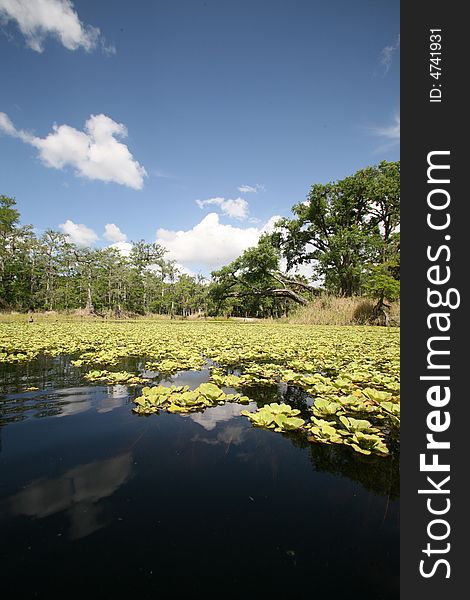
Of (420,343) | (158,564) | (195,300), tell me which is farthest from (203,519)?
(195,300)

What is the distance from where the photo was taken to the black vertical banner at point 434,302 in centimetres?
106

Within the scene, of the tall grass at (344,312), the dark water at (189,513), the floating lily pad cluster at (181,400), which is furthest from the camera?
the tall grass at (344,312)

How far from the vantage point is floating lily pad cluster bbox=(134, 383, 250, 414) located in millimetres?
2285

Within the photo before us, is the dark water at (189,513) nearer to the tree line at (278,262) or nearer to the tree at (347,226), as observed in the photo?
the tree line at (278,262)

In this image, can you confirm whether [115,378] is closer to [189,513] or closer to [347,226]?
[189,513]

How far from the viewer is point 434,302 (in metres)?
1.52

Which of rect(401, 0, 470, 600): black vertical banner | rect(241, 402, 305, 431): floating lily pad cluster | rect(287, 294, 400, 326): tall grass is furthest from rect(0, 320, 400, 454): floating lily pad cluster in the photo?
rect(287, 294, 400, 326): tall grass

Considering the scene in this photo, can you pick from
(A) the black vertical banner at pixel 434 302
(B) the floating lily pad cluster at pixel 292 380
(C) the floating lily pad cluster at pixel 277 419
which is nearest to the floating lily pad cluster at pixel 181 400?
(B) the floating lily pad cluster at pixel 292 380

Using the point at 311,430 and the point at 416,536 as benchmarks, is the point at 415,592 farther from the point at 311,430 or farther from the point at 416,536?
the point at 311,430

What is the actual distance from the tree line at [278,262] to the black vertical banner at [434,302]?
1022 centimetres

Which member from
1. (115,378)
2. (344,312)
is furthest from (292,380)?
(344,312)

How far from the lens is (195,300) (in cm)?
4175

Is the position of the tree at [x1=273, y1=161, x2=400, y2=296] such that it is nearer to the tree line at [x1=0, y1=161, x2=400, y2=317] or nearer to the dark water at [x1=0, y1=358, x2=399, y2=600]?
the tree line at [x1=0, y1=161, x2=400, y2=317]

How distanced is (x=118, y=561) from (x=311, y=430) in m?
1.26
